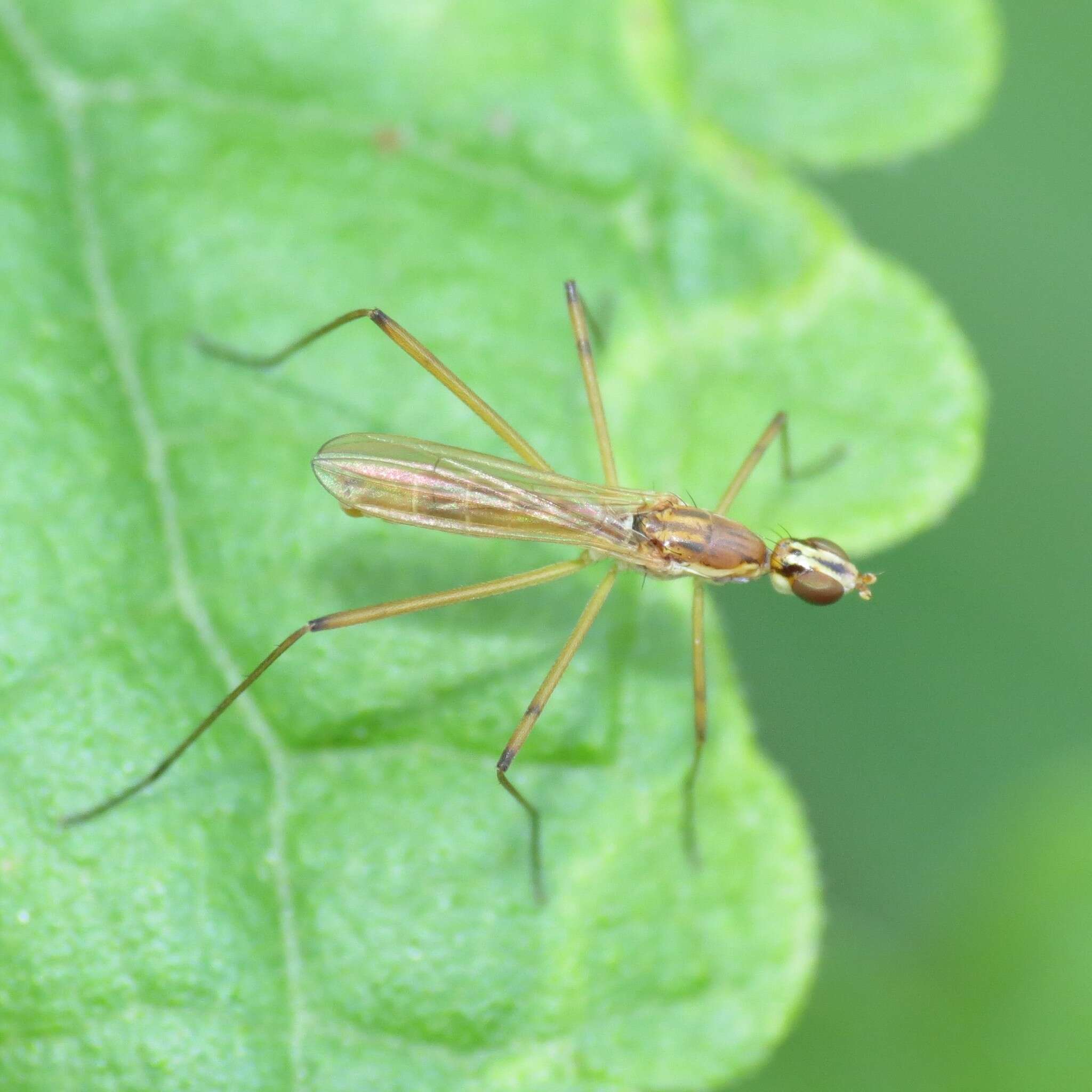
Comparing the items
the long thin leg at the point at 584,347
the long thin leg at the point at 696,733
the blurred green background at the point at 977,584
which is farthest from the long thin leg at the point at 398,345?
the blurred green background at the point at 977,584

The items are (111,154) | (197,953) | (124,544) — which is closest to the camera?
(197,953)

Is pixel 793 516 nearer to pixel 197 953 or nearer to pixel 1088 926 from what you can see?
pixel 1088 926

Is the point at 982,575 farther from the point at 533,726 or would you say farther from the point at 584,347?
the point at 533,726

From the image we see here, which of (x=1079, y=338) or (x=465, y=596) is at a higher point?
(x=1079, y=338)

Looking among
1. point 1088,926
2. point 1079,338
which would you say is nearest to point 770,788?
point 1088,926

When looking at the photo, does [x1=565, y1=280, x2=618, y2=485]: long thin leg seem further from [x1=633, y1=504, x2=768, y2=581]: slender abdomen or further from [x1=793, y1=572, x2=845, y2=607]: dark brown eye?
[x1=793, y1=572, x2=845, y2=607]: dark brown eye

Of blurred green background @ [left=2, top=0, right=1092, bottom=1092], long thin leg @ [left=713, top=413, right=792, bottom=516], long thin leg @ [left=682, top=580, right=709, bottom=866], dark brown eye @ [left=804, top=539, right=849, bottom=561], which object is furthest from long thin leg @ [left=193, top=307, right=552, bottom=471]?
blurred green background @ [left=2, top=0, right=1092, bottom=1092]

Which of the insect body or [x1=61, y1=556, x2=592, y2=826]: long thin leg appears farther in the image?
the insect body
